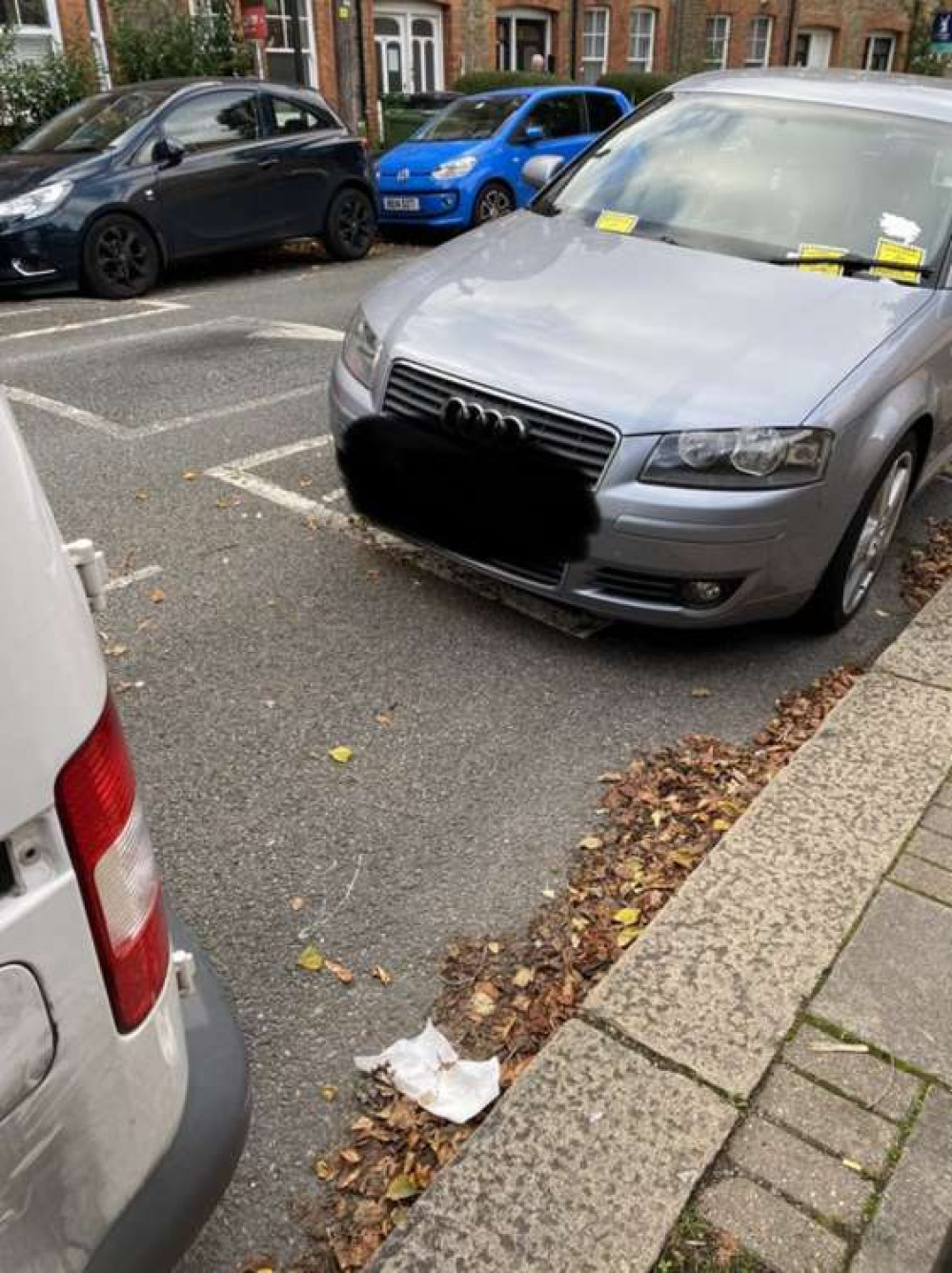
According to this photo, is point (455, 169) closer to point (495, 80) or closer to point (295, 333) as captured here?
point (295, 333)

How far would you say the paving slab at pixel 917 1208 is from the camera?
1898mm

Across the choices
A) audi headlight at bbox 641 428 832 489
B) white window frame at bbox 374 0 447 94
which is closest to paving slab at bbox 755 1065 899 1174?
audi headlight at bbox 641 428 832 489

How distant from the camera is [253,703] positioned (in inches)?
140

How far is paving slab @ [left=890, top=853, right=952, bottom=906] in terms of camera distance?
8.96ft

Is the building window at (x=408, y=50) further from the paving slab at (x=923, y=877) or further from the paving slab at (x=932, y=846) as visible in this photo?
the paving slab at (x=923, y=877)

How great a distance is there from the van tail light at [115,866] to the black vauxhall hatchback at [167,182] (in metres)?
8.73

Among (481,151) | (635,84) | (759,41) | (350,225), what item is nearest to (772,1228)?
(350,225)

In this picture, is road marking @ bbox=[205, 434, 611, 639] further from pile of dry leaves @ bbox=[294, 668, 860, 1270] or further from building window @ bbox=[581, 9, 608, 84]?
building window @ bbox=[581, 9, 608, 84]

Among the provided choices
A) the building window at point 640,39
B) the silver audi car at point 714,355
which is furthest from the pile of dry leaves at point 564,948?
the building window at point 640,39

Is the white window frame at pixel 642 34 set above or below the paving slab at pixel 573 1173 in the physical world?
above

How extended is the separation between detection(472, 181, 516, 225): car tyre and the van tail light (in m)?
11.9

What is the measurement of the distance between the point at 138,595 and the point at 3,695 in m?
3.27

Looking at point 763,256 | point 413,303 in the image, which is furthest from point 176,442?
point 763,256

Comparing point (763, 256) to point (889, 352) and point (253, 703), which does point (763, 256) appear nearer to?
point (889, 352)
